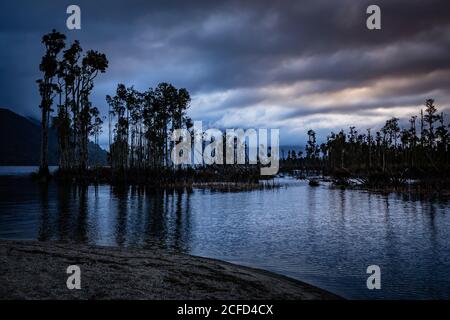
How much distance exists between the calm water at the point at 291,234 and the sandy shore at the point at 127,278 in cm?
232

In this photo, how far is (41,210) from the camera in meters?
25.9

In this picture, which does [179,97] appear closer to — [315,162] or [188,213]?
[188,213]

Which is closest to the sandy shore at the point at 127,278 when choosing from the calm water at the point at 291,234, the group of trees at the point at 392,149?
the calm water at the point at 291,234

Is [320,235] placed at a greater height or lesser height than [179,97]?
lesser

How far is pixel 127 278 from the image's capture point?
8.78 meters

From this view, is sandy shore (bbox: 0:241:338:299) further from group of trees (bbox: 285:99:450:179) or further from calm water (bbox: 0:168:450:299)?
group of trees (bbox: 285:99:450:179)

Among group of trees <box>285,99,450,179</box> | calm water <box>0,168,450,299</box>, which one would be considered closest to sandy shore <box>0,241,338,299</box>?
calm water <box>0,168,450,299</box>

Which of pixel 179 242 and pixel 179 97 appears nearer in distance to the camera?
pixel 179 242

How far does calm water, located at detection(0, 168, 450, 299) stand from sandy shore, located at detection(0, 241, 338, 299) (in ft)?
7.60

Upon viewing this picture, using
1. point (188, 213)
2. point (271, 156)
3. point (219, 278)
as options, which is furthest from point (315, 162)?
point (219, 278)

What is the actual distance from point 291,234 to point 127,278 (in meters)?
12.2

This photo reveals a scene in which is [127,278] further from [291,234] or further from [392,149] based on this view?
[392,149]

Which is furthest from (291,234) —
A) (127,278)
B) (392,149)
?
(392,149)
